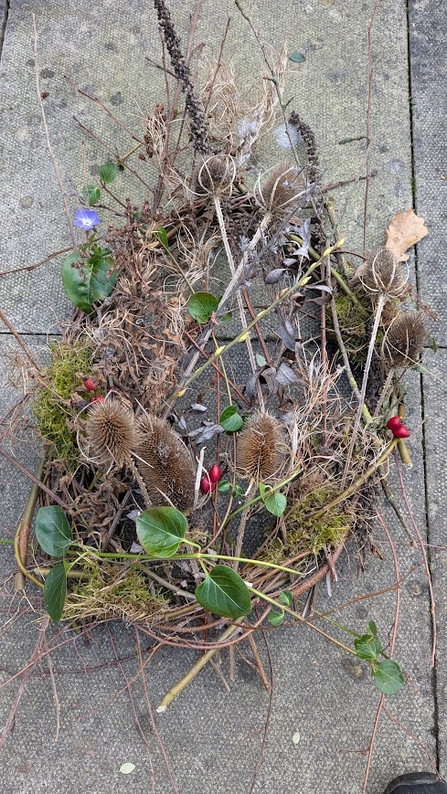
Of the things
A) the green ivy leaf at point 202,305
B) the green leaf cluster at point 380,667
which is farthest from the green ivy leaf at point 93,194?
the green leaf cluster at point 380,667

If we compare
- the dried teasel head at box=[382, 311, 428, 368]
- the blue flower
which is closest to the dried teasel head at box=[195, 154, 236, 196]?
the blue flower

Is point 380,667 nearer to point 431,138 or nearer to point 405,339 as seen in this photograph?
point 405,339

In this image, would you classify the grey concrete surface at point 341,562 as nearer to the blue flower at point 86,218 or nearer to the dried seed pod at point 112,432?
the blue flower at point 86,218

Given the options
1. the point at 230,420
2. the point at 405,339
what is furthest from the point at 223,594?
the point at 405,339

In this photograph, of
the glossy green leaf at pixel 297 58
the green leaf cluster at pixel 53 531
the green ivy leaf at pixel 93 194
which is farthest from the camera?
the glossy green leaf at pixel 297 58

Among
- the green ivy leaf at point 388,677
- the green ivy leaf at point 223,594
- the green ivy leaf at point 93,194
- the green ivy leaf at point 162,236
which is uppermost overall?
the green ivy leaf at point 93,194

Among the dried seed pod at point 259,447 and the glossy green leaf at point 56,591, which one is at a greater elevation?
the dried seed pod at point 259,447
